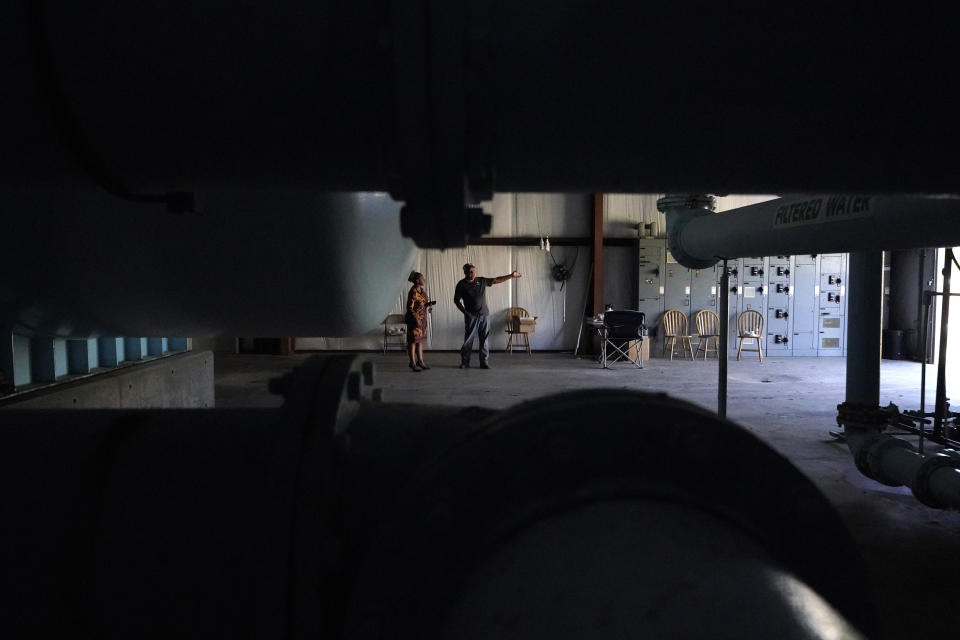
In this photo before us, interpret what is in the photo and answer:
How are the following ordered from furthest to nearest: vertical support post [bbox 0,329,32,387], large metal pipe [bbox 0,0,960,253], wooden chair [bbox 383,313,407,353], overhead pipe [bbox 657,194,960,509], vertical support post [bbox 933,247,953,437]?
1. wooden chair [bbox 383,313,407,353]
2. vertical support post [bbox 933,247,953,437]
3. vertical support post [bbox 0,329,32,387]
4. overhead pipe [bbox 657,194,960,509]
5. large metal pipe [bbox 0,0,960,253]

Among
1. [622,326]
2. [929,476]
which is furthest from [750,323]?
[929,476]

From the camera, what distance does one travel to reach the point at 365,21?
64 centimetres

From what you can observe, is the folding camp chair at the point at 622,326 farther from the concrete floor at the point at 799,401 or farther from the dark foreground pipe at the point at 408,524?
the dark foreground pipe at the point at 408,524

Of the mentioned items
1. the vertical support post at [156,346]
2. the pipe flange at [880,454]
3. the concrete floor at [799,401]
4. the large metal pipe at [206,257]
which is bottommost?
the concrete floor at [799,401]

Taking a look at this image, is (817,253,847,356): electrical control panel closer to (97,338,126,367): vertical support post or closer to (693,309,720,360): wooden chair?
(693,309,720,360): wooden chair

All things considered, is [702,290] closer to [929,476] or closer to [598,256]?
[598,256]

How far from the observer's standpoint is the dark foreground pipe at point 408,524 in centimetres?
50

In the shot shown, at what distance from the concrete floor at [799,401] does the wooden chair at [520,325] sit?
1.43 feet

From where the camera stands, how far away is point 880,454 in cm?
328

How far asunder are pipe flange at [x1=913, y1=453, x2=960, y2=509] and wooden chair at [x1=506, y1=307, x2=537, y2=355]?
7.14 m

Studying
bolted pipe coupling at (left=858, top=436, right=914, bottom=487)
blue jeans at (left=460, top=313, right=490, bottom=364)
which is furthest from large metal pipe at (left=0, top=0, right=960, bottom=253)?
blue jeans at (left=460, top=313, right=490, bottom=364)

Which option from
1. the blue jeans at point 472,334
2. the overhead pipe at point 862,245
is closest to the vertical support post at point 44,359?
the overhead pipe at point 862,245

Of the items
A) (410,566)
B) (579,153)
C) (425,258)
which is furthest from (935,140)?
(425,258)

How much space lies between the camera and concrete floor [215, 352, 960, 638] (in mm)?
2480
